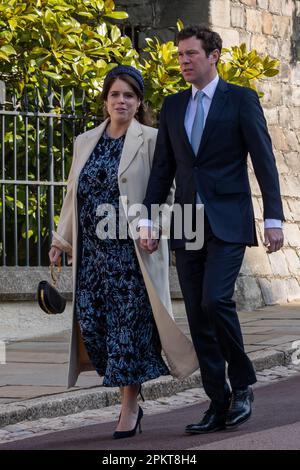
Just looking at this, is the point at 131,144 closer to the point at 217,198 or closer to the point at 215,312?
the point at 217,198

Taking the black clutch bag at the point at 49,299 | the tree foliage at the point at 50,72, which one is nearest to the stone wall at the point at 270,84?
the tree foliage at the point at 50,72

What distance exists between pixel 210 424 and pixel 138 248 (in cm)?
92

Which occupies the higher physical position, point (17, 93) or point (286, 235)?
point (17, 93)

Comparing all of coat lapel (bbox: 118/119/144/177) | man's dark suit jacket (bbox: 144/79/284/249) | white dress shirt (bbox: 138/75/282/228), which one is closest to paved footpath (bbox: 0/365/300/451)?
man's dark suit jacket (bbox: 144/79/284/249)

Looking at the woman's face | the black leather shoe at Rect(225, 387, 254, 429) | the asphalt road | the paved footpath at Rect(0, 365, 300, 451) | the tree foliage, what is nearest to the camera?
the asphalt road

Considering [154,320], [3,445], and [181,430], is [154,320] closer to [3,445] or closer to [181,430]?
[181,430]

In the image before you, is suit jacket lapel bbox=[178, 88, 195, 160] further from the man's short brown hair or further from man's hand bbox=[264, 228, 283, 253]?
man's hand bbox=[264, 228, 283, 253]

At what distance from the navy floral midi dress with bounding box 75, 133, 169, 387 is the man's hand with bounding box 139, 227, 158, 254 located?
0.43ft

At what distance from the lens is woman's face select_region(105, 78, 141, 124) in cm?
636

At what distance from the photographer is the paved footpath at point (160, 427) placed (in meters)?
5.68

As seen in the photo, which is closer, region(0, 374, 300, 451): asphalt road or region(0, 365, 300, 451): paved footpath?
region(0, 374, 300, 451): asphalt road

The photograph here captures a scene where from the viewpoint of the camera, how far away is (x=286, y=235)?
13.0 metres
